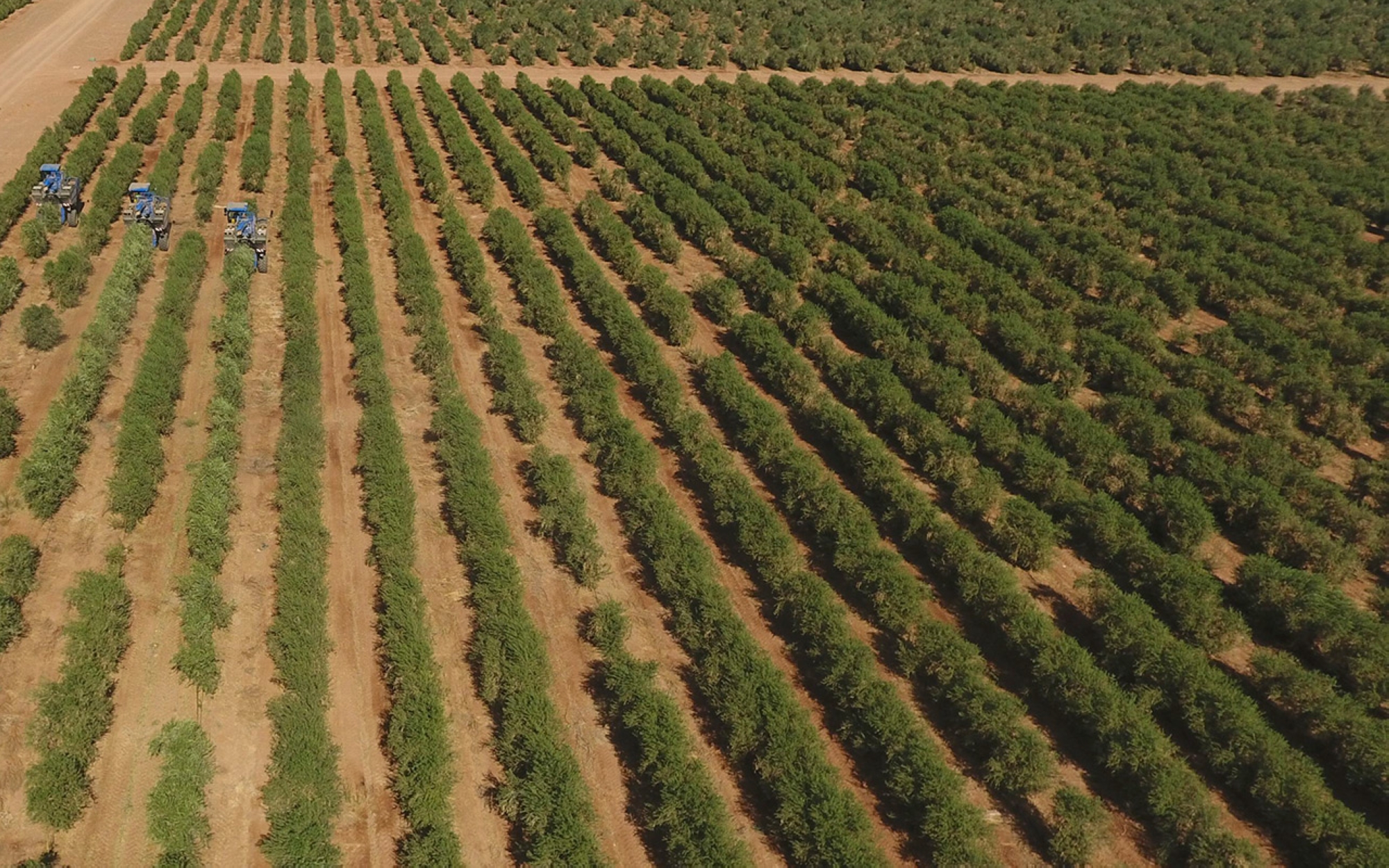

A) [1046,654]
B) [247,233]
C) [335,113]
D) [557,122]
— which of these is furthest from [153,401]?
[557,122]

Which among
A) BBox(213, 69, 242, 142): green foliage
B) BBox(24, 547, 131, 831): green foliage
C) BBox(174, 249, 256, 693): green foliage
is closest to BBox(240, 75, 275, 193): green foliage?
BBox(213, 69, 242, 142): green foliage

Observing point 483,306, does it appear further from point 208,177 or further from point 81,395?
point 208,177

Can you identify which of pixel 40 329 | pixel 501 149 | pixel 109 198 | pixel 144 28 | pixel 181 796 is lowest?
pixel 181 796

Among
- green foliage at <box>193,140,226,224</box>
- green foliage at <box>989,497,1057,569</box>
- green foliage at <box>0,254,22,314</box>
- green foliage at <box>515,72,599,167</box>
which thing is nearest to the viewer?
green foliage at <box>989,497,1057,569</box>

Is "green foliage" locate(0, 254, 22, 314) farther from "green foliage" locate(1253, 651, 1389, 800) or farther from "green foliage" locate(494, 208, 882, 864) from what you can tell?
"green foliage" locate(1253, 651, 1389, 800)

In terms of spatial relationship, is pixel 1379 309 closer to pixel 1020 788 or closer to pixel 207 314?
pixel 1020 788

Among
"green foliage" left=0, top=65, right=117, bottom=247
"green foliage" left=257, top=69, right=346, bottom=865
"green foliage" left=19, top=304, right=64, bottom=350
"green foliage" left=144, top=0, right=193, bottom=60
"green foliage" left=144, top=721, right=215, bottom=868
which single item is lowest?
"green foliage" left=144, top=721, right=215, bottom=868

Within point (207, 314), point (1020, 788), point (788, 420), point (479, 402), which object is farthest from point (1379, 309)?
point (207, 314)
